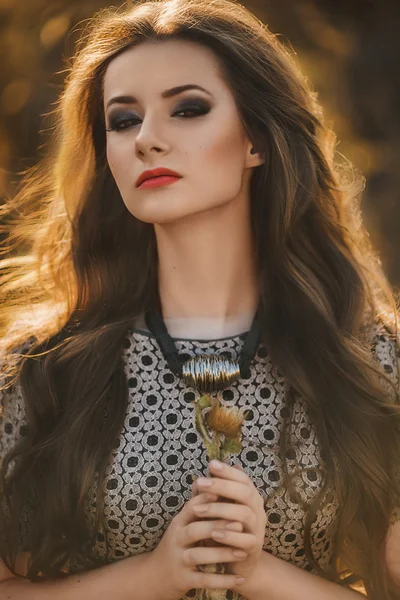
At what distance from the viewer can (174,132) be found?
2527 millimetres

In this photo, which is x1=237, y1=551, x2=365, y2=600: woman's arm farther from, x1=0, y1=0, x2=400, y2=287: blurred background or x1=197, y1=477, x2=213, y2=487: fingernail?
x1=0, y1=0, x2=400, y2=287: blurred background

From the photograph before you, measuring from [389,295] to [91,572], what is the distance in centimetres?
106

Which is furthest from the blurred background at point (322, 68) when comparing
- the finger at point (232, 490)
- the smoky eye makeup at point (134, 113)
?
the finger at point (232, 490)

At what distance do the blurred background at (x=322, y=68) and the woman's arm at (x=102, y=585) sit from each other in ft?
5.73

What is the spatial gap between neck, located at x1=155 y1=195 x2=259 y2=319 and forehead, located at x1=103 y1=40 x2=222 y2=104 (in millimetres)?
317

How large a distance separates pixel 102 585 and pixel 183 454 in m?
0.35

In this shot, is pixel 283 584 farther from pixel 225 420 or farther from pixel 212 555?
pixel 225 420

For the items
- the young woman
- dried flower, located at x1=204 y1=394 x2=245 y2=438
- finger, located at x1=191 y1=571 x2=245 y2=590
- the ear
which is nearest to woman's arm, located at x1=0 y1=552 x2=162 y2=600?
the young woman

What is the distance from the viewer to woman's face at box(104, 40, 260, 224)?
2520 mm

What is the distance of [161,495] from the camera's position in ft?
8.22

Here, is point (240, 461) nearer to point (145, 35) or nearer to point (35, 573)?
point (35, 573)

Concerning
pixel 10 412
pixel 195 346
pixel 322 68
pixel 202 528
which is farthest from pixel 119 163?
pixel 322 68

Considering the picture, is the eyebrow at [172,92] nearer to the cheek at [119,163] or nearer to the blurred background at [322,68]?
the cheek at [119,163]

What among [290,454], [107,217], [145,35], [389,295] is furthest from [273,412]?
[145,35]
